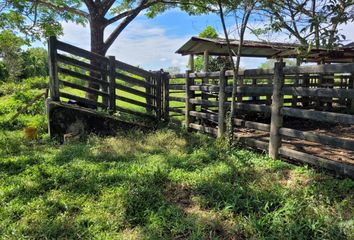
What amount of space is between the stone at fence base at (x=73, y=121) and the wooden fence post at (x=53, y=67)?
231 mm

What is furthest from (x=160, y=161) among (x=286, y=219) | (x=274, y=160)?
(x=286, y=219)

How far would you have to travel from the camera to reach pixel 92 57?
742 centimetres

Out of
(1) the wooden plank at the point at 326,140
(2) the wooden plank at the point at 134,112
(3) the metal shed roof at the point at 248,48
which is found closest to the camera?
(1) the wooden plank at the point at 326,140

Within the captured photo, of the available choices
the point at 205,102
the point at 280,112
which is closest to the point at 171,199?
the point at 280,112

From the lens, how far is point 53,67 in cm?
706

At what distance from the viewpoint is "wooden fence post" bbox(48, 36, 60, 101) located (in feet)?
22.9

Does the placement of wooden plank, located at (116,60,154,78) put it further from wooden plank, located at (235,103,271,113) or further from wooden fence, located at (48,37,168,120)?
wooden plank, located at (235,103,271,113)

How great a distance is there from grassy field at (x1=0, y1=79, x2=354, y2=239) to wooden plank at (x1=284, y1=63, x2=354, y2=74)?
142cm

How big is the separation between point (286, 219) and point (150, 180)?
1.87 m

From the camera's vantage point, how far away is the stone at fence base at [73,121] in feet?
23.1

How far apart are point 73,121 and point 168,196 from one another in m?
4.08

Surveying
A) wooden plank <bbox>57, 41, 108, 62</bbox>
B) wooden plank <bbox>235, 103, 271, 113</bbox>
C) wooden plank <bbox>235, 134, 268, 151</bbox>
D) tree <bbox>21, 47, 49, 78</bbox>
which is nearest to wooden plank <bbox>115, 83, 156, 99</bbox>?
wooden plank <bbox>57, 41, 108, 62</bbox>

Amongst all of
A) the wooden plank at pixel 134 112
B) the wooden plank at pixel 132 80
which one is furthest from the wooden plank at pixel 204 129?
the wooden plank at pixel 132 80

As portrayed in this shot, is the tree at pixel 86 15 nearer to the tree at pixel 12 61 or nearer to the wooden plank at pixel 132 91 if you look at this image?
the wooden plank at pixel 132 91
